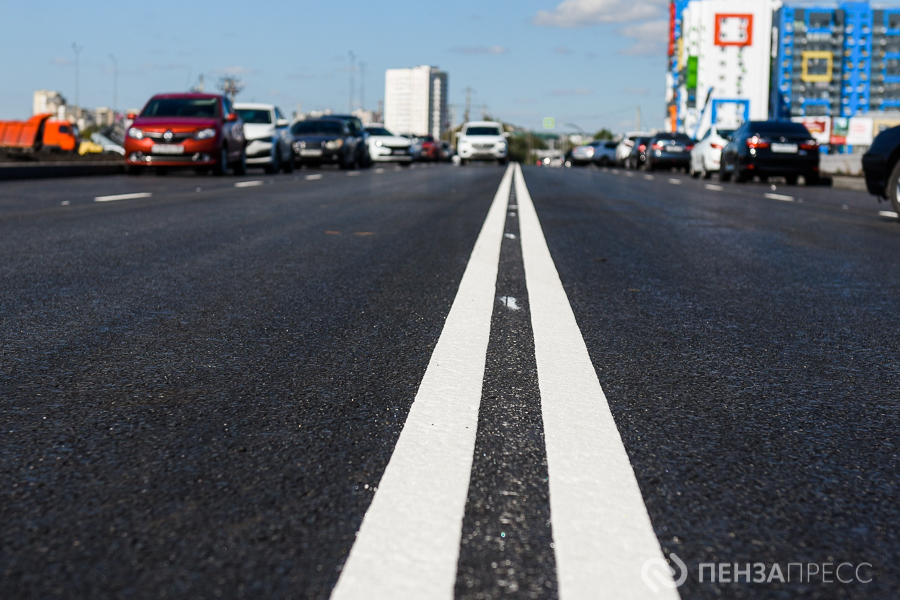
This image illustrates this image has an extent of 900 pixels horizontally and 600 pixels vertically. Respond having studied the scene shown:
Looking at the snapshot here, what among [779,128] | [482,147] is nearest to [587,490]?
[779,128]

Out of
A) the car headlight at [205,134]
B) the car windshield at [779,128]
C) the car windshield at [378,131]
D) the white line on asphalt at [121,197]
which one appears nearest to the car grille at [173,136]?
the car headlight at [205,134]

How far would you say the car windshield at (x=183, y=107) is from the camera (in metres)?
21.2

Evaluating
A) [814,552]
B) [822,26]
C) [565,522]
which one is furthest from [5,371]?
[822,26]

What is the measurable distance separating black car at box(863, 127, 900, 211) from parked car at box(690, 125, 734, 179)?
46.2 ft

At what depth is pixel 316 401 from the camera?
3.07 m

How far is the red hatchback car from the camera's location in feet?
66.4

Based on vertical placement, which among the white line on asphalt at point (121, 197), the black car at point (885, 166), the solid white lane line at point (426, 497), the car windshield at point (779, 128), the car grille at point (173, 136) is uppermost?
the car windshield at point (779, 128)

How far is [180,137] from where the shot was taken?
798 inches

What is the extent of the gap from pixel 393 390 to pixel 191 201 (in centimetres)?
966

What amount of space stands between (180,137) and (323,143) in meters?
10.5

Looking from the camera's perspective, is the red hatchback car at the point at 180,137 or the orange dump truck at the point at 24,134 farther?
the orange dump truck at the point at 24,134

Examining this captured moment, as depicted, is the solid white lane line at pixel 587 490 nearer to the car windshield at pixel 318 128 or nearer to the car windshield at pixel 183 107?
the car windshield at pixel 183 107

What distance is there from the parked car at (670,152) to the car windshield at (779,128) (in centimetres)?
1310

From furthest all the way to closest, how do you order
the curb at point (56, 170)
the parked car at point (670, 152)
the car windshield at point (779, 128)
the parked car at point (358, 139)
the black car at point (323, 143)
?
the parked car at point (670, 152) → the parked car at point (358, 139) → the black car at point (323, 143) → the car windshield at point (779, 128) → the curb at point (56, 170)
